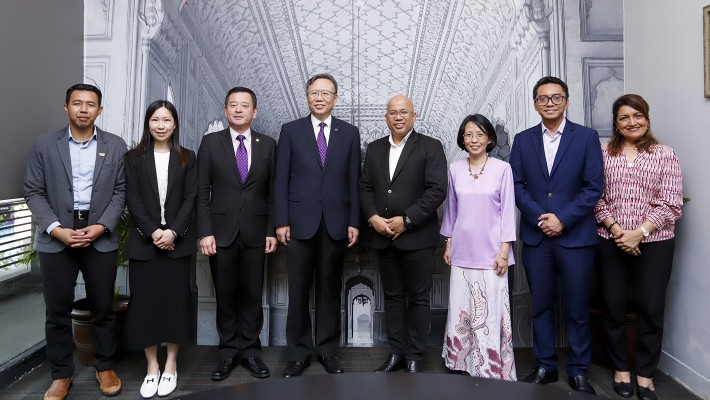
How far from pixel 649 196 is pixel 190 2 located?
3.58m

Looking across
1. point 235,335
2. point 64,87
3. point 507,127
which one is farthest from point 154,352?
point 507,127

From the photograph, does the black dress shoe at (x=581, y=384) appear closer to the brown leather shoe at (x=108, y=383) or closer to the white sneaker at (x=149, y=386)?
the white sneaker at (x=149, y=386)

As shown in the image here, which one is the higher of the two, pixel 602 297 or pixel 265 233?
pixel 265 233

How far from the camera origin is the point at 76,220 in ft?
9.80

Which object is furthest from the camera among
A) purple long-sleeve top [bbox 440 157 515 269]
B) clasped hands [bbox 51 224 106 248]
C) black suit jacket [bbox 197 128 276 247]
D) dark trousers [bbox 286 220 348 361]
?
dark trousers [bbox 286 220 348 361]

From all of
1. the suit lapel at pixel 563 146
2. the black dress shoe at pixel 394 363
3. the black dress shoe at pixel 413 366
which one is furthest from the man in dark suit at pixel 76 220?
the suit lapel at pixel 563 146

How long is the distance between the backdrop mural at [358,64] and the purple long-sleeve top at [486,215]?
993 millimetres

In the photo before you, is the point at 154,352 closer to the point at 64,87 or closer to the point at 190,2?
the point at 64,87

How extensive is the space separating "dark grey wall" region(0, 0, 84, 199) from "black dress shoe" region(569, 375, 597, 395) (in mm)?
3734

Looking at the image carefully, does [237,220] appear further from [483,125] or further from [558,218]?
[558,218]

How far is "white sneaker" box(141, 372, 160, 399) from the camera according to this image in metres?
3.03

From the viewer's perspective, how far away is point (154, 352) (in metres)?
3.17

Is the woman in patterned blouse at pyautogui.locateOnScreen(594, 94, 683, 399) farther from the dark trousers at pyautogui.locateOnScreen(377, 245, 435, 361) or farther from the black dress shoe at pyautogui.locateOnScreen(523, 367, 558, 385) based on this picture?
the dark trousers at pyautogui.locateOnScreen(377, 245, 435, 361)

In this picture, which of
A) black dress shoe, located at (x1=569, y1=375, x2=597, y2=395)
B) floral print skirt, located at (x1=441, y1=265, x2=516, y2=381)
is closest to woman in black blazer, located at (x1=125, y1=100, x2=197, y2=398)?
floral print skirt, located at (x1=441, y1=265, x2=516, y2=381)
